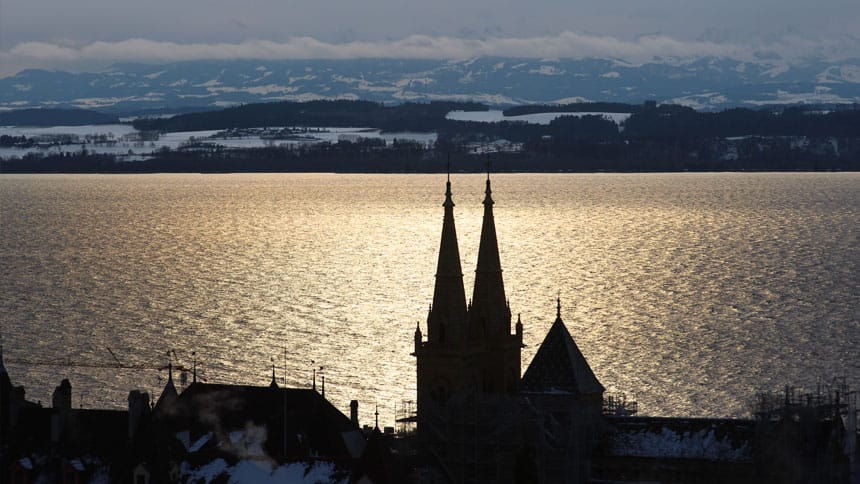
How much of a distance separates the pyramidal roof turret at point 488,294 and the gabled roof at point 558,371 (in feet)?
12.9

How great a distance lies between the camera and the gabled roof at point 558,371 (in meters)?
88.2

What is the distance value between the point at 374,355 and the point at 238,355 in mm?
10137

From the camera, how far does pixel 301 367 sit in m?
143

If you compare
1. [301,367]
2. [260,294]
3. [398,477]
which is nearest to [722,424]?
[398,477]

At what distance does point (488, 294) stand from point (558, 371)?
5.79 meters

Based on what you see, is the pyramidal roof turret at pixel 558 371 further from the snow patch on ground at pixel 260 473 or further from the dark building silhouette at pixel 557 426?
the snow patch on ground at pixel 260 473

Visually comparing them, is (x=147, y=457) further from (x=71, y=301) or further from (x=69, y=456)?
(x=71, y=301)

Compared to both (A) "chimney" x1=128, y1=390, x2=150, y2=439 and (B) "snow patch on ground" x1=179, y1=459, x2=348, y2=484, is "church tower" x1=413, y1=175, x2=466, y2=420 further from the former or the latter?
(A) "chimney" x1=128, y1=390, x2=150, y2=439

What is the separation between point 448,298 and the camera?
90.1 m

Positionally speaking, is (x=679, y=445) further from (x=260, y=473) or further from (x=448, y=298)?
(x=260, y=473)

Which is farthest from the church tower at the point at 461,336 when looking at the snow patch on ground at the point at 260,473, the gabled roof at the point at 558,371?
the snow patch on ground at the point at 260,473

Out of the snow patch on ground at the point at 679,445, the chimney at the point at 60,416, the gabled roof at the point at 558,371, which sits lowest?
the snow patch on ground at the point at 679,445

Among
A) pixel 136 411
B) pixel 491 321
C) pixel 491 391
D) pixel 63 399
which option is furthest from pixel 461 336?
pixel 63 399

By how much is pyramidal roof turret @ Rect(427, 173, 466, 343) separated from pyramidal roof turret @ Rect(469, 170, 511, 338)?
1825 mm
